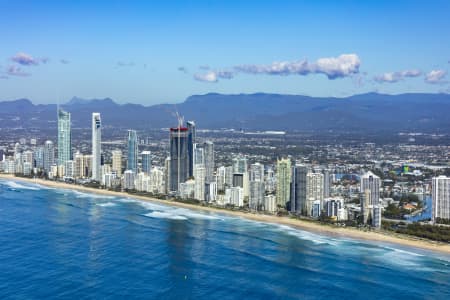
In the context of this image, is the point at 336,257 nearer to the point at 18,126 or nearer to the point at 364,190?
the point at 364,190

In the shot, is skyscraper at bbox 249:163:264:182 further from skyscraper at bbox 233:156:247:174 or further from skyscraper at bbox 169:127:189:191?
skyscraper at bbox 169:127:189:191

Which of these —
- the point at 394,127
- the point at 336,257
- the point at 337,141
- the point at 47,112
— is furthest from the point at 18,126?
the point at 336,257

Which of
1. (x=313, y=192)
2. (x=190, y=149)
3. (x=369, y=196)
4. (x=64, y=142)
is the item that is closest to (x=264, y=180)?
(x=313, y=192)

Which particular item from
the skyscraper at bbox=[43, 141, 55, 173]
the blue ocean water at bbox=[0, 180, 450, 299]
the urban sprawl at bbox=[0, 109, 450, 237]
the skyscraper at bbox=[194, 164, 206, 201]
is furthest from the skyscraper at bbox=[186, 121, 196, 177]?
the skyscraper at bbox=[43, 141, 55, 173]

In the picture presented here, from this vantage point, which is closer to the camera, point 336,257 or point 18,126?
point 336,257

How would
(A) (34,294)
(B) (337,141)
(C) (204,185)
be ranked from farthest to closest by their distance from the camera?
(B) (337,141), (C) (204,185), (A) (34,294)

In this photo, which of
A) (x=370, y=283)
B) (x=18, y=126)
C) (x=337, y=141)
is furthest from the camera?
(x=18, y=126)

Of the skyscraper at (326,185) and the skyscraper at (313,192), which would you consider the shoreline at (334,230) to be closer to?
the skyscraper at (313,192)
